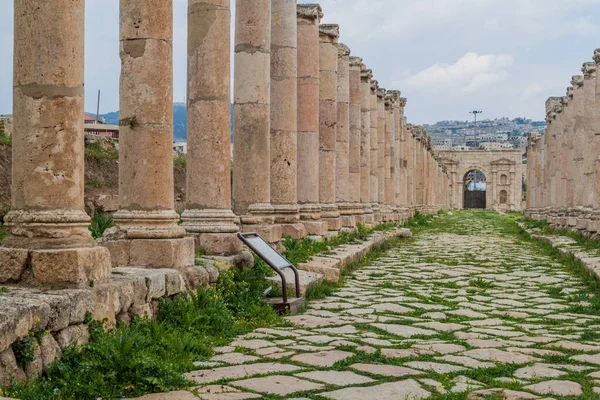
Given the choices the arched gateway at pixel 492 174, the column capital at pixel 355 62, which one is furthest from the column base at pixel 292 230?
the arched gateway at pixel 492 174

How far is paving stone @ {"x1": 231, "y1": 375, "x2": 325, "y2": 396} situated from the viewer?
17.3ft

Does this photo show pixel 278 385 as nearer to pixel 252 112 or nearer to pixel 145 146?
pixel 145 146

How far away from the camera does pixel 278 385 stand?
5.41 meters

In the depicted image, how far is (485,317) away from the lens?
28.9 feet

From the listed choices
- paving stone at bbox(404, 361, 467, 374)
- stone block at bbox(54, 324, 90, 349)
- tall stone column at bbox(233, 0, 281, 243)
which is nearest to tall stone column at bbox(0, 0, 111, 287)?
stone block at bbox(54, 324, 90, 349)

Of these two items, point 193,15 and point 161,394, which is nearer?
point 161,394

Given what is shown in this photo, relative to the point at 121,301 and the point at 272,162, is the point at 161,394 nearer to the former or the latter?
the point at 121,301

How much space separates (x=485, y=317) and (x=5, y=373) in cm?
572

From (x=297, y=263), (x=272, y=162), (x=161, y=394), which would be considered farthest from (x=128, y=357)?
(x=272, y=162)

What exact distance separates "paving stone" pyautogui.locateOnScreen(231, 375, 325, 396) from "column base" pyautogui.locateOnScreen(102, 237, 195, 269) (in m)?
2.62

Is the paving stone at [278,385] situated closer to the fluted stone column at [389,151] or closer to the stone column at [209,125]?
the stone column at [209,125]

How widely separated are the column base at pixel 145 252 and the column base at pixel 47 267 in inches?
76.9

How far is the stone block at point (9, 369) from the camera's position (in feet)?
15.1

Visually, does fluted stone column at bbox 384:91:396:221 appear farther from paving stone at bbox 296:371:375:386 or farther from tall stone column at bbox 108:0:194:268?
paving stone at bbox 296:371:375:386
